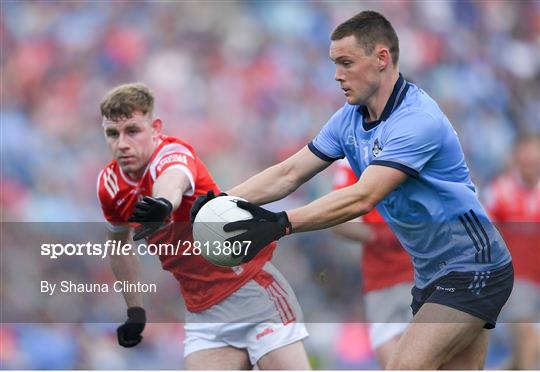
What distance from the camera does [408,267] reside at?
5.84 metres

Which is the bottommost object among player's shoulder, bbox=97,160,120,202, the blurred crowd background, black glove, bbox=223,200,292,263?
black glove, bbox=223,200,292,263

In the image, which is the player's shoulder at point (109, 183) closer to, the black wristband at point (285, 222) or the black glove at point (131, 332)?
the black glove at point (131, 332)

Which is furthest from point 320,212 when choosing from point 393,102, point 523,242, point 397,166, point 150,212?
point 523,242

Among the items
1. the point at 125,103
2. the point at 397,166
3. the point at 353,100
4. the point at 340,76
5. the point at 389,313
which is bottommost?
the point at 389,313

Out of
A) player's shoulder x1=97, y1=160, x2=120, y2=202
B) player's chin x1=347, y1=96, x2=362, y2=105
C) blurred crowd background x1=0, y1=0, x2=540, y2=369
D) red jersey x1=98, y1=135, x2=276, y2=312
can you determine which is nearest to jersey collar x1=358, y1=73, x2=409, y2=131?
player's chin x1=347, y1=96, x2=362, y2=105

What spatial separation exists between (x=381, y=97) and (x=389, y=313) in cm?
210

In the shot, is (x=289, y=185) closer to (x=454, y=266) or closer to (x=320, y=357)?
(x=454, y=266)

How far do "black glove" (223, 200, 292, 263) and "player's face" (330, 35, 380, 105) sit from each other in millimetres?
688

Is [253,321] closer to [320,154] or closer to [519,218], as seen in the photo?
[320,154]

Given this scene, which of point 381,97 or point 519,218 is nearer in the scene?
point 381,97

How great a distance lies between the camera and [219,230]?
12.0 ft

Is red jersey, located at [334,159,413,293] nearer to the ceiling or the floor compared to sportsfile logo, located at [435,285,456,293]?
nearer to the ceiling

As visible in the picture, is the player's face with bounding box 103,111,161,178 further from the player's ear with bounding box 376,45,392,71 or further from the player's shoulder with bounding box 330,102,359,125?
the player's ear with bounding box 376,45,392,71

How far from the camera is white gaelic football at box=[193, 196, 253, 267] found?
364 centimetres
